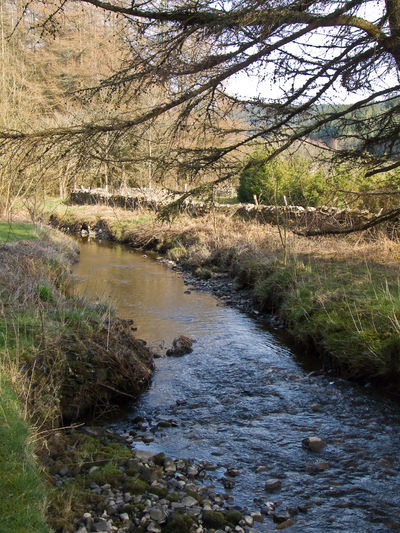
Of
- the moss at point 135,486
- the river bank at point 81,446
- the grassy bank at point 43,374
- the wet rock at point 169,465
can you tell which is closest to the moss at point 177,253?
the grassy bank at point 43,374

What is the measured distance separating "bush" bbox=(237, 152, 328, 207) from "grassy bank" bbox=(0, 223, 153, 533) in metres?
3.24

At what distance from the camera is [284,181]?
53.8ft

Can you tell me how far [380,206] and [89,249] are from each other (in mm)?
12677

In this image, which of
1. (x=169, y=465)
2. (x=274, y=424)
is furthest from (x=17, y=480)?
(x=274, y=424)

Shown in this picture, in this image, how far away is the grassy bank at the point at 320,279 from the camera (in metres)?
7.30

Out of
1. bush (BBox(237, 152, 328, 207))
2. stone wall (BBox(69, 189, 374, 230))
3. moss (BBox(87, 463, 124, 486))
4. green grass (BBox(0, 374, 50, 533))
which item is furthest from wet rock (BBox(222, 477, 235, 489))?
bush (BBox(237, 152, 328, 207))

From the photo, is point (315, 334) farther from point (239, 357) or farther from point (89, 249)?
point (89, 249)

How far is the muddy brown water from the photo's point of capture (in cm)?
459

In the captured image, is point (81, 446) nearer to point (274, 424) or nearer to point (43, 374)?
point (43, 374)

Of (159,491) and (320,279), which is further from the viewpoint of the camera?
(320,279)

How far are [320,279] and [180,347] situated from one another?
3.59m

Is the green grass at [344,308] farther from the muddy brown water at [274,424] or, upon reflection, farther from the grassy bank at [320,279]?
the muddy brown water at [274,424]

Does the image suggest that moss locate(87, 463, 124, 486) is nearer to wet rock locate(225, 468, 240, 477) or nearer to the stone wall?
wet rock locate(225, 468, 240, 477)

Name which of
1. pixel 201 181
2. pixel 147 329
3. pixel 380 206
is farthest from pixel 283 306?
pixel 380 206
